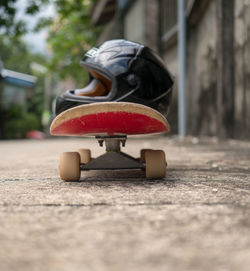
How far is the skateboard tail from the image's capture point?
1659mm

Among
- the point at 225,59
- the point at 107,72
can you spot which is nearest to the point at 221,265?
the point at 107,72

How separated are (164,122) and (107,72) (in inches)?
14.8

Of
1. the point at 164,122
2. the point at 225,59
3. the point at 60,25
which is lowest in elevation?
the point at 164,122

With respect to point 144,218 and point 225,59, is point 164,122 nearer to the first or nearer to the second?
point 144,218

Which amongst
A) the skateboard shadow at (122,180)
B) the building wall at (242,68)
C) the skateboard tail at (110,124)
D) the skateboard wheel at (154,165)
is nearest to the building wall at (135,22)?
the building wall at (242,68)

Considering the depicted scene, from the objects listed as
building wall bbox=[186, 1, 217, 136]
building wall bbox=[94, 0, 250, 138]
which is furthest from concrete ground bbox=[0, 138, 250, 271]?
building wall bbox=[186, 1, 217, 136]

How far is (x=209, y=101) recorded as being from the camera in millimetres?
6773

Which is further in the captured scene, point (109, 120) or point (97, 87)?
point (97, 87)

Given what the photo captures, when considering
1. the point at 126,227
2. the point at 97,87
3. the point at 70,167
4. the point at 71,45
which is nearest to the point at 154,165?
the point at 70,167

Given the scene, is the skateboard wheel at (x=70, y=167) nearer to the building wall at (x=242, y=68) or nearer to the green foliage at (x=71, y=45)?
the building wall at (x=242, y=68)

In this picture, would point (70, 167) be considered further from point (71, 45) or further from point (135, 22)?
point (71, 45)

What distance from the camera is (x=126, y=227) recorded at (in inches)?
36.6

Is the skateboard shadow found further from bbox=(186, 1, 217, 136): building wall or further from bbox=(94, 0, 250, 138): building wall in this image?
bbox=(186, 1, 217, 136): building wall

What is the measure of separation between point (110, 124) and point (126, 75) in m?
0.28
